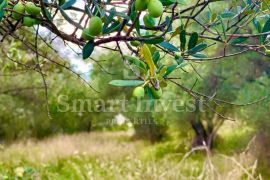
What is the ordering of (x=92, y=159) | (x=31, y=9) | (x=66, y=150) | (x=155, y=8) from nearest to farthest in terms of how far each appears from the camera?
(x=155, y=8) < (x=31, y=9) < (x=92, y=159) < (x=66, y=150)

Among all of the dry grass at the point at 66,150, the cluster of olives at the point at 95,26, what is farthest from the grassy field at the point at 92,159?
the cluster of olives at the point at 95,26

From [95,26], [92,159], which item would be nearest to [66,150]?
[92,159]

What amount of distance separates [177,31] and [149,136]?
11187mm

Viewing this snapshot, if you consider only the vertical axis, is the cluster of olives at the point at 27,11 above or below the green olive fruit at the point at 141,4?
above

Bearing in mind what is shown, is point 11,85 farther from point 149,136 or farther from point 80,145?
point 149,136

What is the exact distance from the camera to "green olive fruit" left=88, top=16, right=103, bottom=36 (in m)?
0.61

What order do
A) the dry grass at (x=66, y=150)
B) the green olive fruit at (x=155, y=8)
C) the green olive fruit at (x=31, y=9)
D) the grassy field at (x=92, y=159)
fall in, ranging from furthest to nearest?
the dry grass at (x=66, y=150)
the grassy field at (x=92, y=159)
the green olive fruit at (x=31, y=9)
the green olive fruit at (x=155, y=8)

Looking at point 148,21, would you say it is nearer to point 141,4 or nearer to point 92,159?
point 141,4

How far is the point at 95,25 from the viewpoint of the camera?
0.61 metres

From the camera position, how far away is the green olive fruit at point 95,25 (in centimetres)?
61

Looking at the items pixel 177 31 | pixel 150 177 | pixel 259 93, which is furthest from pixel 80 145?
pixel 177 31

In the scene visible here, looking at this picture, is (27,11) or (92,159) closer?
(27,11)

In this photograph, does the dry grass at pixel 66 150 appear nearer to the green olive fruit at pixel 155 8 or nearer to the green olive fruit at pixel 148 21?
the green olive fruit at pixel 148 21

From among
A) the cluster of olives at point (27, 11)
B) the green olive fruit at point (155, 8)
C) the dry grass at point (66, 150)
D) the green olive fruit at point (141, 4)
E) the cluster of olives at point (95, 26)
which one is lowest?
the dry grass at point (66, 150)
